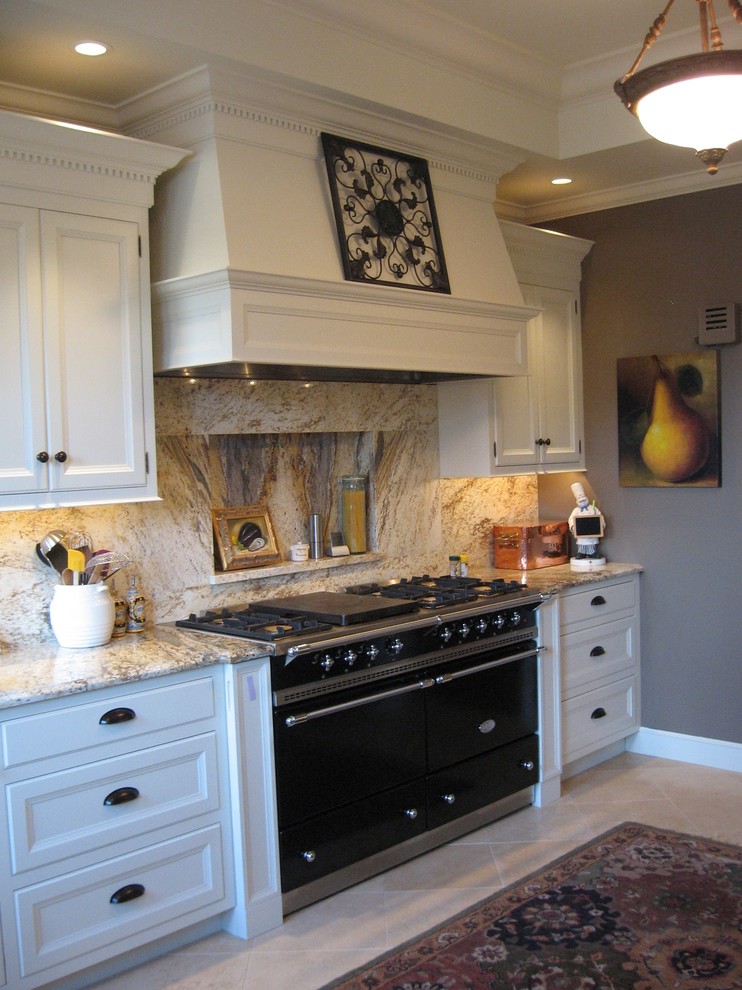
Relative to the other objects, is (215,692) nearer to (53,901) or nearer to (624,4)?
(53,901)

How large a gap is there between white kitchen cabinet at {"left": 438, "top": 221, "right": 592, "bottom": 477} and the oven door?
4.48 ft

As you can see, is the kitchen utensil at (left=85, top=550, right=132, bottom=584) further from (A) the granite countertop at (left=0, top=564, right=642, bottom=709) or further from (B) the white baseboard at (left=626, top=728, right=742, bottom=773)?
(B) the white baseboard at (left=626, top=728, right=742, bottom=773)

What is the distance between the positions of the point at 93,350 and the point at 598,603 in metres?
2.59

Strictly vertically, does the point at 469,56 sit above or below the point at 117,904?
above

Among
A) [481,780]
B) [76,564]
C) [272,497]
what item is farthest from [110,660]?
[481,780]

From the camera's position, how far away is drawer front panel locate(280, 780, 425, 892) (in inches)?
124

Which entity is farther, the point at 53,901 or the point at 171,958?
the point at 171,958

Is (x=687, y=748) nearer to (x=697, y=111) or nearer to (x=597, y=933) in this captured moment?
(x=597, y=933)

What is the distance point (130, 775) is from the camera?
2.80 meters

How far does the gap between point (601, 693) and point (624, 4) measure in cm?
287

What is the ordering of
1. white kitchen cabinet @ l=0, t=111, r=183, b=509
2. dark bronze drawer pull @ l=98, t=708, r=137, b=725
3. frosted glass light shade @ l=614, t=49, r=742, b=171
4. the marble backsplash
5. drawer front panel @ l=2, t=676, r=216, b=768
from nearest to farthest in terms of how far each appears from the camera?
1. frosted glass light shade @ l=614, t=49, r=742, b=171
2. drawer front panel @ l=2, t=676, r=216, b=768
3. dark bronze drawer pull @ l=98, t=708, r=137, b=725
4. white kitchen cabinet @ l=0, t=111, r=183, b=509
5. the marble backsplash

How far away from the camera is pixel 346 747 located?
3.29 meters

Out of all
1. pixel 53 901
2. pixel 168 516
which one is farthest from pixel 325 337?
pixel 53 901

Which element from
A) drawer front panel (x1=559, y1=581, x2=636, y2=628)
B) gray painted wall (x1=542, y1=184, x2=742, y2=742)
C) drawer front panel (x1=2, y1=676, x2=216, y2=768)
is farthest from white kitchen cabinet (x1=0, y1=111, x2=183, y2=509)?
gray painted wall (x1=542, y1=184, x2=742, y2=742)
